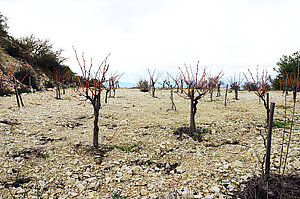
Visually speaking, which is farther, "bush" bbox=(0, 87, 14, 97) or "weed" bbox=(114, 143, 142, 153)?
"bush" bbox=(0, 87, 14, 97)

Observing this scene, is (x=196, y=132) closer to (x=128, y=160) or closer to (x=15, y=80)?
(x=128, y=160)

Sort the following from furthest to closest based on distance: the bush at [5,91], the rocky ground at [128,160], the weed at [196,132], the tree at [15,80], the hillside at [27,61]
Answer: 1. the hillside at [27,61]
2. the bush at [5,91]
3. the tree at [15,80]
4. the weed at [196,132]
5. the rocky ground at [128,160]

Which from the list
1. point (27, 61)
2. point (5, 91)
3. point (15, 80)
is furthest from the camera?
point (27, 61)

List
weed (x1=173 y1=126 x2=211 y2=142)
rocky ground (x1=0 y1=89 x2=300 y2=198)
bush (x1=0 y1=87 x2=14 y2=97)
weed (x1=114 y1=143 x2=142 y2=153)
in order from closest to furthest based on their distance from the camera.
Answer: rocky ground (x1=0 y1=89 x2=300 y2=198)
weed (x1=114 y1=143 x2=142 y2=153)
weed (x1=173 y1=126 x2=211 y2=142)
bush (x1=0 y1=87 x2=14 y2=97)

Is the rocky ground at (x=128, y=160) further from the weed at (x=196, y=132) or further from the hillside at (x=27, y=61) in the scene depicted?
the hillside at (x=27, y=61)

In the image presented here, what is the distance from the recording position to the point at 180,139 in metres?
6.53

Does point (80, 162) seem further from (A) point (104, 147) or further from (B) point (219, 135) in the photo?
(B) point (219, 135)

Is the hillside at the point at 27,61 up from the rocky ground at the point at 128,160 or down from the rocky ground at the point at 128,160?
up

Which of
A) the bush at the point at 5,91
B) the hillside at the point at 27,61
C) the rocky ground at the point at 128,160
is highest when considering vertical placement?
the hillside at the point at 27,61

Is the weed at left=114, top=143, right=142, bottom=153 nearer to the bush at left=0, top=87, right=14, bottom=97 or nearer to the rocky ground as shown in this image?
the rocky ground

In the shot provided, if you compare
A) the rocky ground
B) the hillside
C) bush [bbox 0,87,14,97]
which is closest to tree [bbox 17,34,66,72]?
the hillside

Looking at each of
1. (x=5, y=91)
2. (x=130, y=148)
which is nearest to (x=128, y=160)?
(x=130, y=148)

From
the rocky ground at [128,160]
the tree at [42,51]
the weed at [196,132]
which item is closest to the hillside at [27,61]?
the tree at [42,51]

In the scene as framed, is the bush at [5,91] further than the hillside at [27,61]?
No
